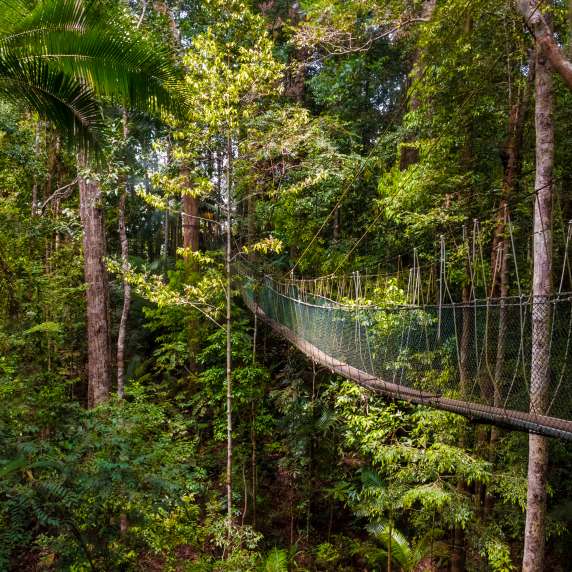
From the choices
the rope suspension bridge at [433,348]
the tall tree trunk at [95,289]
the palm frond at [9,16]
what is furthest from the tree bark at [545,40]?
the tall tree trunk at [95,289]

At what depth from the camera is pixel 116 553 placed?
171 centimetres

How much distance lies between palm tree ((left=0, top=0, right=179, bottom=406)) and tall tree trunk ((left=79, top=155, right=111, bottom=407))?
89.6 inches

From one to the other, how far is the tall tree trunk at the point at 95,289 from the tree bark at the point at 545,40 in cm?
333

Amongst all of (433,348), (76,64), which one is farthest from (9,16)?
(433,348)

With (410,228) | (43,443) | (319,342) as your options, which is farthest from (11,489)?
(410,228)

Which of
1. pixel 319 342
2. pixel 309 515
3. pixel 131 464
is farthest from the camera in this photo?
pixel 309 515

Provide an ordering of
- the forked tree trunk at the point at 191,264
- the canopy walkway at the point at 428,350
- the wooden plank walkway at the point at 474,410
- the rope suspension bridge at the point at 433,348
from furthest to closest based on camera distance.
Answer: the forked tree trunk at the point at 191,264, the canopy walkway at the point at 428,350, the rope suspension bridge at the point at 433,348, the wooden plank walkway at the point at 474,410

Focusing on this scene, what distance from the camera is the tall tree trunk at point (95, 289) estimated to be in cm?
390

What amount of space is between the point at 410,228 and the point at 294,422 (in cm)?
237

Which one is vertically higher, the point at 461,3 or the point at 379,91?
the point at 379,91

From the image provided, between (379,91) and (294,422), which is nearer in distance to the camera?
(294,422)

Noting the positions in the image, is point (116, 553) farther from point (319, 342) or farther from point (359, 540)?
point (359, 540)

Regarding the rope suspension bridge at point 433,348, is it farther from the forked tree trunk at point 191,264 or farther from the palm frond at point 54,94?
the palm frond at point 54,94

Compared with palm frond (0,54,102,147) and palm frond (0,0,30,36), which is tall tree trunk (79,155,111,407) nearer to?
palm frond (0,54,102,147)
